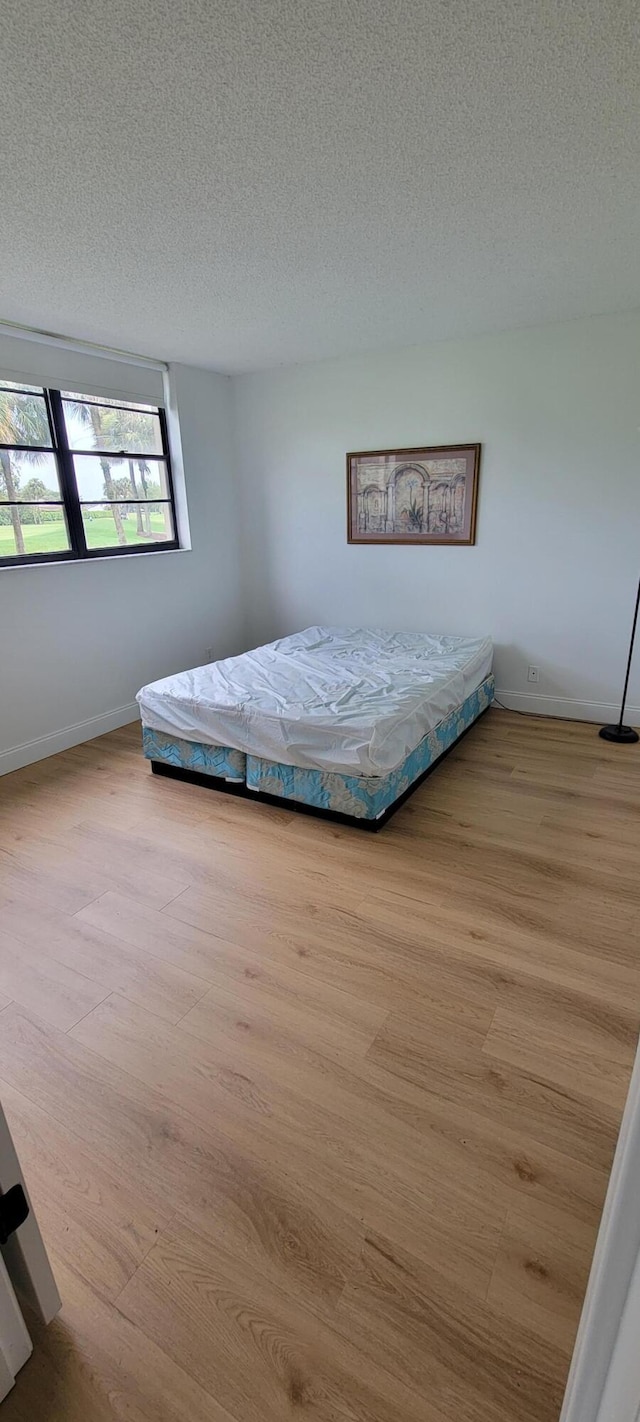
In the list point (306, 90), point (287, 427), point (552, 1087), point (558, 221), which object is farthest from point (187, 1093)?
point (287, 427)

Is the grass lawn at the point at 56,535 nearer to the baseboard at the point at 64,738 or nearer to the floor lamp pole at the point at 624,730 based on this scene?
the baseboard at the point at 64,738

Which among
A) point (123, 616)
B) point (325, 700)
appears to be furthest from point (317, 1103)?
point (123, 616)

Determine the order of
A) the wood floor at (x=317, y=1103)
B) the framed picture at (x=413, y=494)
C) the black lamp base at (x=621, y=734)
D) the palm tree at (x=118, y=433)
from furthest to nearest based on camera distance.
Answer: the framed picture at (x=413, y=494), the palm tree at (x=118, y=433), the black lamp base at (x=621, y=734), the wood floor at (x=317, y=1103)

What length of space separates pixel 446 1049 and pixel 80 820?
6.67 ft

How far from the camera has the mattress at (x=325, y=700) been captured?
273 centimetres

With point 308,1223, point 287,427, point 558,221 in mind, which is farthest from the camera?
point 287,427

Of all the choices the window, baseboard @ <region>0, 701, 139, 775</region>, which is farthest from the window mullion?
baseboard @ <region>0, 701, 139, 775</region>

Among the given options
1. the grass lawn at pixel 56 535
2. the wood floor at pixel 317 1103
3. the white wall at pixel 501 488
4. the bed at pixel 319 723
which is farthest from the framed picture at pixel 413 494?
the wood floor at pixel 317 1103

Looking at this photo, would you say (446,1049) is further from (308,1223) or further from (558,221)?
(558,221)

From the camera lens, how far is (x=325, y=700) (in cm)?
303

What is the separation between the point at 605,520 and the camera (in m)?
3.69

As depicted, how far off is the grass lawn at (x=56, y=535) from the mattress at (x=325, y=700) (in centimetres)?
117

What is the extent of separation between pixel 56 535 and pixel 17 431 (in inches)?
23.3

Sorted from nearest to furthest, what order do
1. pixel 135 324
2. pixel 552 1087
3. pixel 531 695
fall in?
pixel 552 1087 < pixel 135 324 < pixel 531 695
